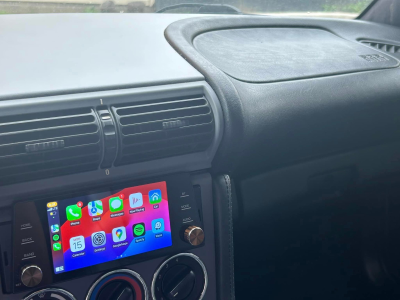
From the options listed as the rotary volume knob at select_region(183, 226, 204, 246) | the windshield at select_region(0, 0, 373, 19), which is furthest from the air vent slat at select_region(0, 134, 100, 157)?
the windshield at select_region(0, 0, 373, 19)

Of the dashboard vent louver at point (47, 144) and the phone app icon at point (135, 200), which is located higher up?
the dashboard vent louver at point (47, 144)

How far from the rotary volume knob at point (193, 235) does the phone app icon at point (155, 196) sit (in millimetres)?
115

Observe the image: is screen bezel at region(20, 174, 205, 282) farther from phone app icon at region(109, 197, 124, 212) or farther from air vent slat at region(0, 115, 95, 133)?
air vent slat at region(0, 115, 95, 133)

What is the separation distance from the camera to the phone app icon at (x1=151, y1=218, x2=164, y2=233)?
1107 mm

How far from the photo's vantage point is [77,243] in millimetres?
1022

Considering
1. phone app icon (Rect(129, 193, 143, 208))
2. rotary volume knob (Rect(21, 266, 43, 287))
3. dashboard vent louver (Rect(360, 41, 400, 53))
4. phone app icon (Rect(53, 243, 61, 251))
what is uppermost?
dashboard vent louver (Rect(360, 41, 400, 53))

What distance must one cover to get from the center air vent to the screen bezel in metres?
0.07

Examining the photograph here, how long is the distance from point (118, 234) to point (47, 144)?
10.9 inches

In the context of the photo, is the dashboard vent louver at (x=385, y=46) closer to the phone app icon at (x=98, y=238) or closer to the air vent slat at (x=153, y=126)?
the air vent slat at (x=153, y=126)

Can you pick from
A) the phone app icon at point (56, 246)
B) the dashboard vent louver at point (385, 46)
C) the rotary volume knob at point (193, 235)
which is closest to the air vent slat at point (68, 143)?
the phone app icon at point (56, 246)

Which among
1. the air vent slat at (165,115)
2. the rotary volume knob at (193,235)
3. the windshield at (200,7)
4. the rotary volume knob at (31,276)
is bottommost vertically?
the rotary volume knob at (193,235)

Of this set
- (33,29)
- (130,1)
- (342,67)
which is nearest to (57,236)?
(33,29)

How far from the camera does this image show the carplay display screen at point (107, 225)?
3.31 feet

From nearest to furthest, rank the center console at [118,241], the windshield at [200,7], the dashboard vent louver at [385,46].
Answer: the center console at [118,241] → the windshield at [200,7] → the dashboard vent louver at [385,46]
